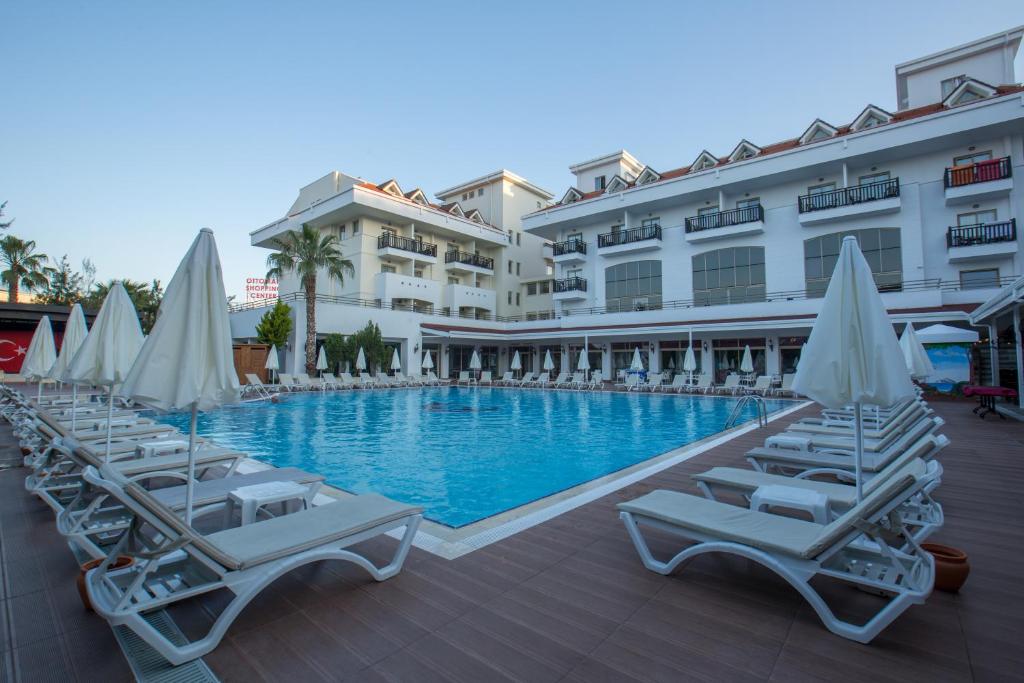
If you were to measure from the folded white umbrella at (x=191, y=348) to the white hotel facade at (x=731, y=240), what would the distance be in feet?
68.0

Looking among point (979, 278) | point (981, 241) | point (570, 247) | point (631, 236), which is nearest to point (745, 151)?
point (631, 236)

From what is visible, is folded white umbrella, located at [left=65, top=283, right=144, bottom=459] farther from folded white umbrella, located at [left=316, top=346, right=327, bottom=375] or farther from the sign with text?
the sign with text

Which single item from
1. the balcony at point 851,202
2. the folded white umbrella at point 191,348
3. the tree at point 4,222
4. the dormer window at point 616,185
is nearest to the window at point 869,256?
the balcony at point 851,202

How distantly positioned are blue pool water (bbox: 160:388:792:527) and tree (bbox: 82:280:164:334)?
88.0 ft

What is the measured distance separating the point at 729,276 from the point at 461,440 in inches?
835

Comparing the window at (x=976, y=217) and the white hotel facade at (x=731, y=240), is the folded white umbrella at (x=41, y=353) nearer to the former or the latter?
the white hotel facade at (x=731, y=240)

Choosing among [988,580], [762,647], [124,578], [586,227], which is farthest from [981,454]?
[586,227]

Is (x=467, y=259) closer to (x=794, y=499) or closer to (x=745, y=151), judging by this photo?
(x=745, y=151)

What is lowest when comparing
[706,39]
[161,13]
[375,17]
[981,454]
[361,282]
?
[981,454]

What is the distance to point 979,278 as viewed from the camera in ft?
62.6

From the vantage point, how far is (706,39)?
13758mm

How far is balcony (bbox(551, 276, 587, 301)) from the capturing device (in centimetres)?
3011

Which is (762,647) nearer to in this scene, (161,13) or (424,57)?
(161,13)

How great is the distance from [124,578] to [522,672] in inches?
87.8
